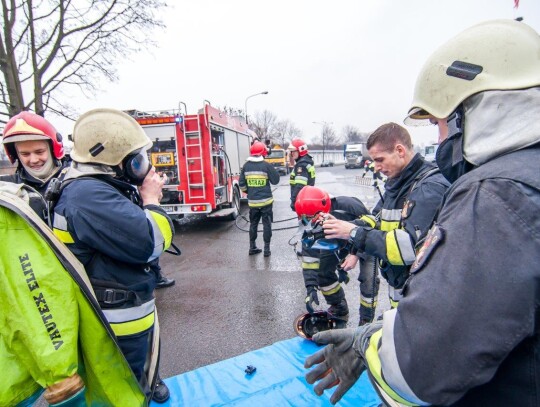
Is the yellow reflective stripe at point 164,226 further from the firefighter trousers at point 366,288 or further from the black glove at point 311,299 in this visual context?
the firefighter trousers at point 366,288

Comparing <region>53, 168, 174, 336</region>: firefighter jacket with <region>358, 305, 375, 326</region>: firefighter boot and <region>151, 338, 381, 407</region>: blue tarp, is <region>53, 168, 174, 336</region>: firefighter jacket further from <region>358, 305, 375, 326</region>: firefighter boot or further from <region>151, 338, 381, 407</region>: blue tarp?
<region>358, 305, 375, 326</region>: firefighter boot

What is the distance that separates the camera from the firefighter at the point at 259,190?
20.1ft

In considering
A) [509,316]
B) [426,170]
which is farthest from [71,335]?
[426,170]

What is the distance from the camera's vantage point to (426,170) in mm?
2123

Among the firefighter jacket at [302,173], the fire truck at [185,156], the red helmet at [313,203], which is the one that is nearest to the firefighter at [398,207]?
the red helmet at [313,203]

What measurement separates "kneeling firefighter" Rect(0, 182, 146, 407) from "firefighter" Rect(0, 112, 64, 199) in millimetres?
1279

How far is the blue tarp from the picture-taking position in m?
2.34

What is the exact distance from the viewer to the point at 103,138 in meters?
1.62

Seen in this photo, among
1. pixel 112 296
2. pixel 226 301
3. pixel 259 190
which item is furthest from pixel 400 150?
pixel 259 190

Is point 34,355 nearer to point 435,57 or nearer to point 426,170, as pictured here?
point 435,57

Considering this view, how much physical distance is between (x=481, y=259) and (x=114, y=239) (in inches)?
56.5

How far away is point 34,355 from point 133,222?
2.08ft

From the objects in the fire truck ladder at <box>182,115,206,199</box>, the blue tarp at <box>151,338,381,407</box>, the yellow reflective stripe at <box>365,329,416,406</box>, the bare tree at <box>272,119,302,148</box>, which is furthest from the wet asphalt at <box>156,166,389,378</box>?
the bare tree at <box>272,119,302,148</box>

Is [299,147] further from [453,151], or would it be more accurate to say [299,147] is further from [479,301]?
[479,301]
